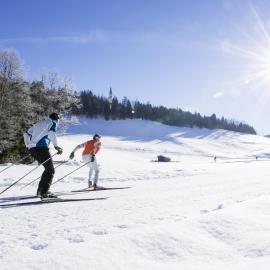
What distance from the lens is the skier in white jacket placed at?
10469 millimetres

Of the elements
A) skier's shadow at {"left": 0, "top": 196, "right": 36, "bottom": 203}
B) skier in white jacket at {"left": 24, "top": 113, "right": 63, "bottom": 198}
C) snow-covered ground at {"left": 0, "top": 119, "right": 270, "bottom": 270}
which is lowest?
skier's shadow at {"left": 0, "top": 196, "right": 36, "bottom": 203}

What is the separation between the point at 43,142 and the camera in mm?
10570

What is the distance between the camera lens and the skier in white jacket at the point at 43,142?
10.5 m

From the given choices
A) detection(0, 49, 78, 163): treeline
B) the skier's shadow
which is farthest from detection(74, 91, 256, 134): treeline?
the skier's shadow

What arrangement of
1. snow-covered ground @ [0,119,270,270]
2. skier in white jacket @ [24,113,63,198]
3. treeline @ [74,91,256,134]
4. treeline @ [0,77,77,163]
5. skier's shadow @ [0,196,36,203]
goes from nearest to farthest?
1. snow-covered ground @ [0,119,270,270]
2. skier's shadow @ [0,196,36,203]
3. skier in white jacket @ [24,113,63,198]
4. treeline @ [0,77,77,163]
5. treeline @ [74,91,256,134]

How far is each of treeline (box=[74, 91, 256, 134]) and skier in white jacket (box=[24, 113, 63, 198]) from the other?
14710cm

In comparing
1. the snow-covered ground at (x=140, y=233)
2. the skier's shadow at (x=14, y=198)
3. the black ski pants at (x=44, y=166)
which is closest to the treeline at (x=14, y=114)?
the skier's shadow at (x=14, y=198)

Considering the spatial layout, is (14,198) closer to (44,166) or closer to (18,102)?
(44,166)

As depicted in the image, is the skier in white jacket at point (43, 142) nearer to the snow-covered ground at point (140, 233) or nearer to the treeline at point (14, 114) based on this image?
the snow-covered ground at point (140, 233)

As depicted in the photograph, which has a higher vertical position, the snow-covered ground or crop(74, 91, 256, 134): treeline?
crop(74, 91, 256, 134): treeline

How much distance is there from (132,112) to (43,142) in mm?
163469

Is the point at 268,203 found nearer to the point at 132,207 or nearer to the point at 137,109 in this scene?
the point at 132,207

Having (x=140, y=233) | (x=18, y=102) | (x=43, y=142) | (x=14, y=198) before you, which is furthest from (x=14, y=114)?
(x=140, y=233)

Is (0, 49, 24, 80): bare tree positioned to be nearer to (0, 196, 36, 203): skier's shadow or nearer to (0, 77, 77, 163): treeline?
(0, 77, 77, 163): treeline
